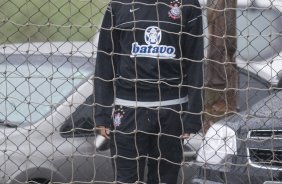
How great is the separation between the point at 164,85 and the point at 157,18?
40cm

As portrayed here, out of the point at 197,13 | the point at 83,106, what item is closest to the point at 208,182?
the point at 197,13

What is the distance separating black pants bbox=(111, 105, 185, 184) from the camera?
199 inches

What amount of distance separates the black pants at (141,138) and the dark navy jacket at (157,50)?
8 cm

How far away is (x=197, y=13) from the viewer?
Answer: 508cm

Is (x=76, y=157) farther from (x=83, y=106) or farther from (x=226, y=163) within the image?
(x=226, y=163)

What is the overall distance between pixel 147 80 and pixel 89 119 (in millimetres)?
1140

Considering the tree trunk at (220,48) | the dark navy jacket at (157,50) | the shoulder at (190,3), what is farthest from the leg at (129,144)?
the tree trunk at (220,48)

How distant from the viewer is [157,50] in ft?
16.4

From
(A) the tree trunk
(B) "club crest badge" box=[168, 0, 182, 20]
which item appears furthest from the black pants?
(A) the tree trunk

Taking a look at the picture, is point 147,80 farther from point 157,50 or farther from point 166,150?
point 166,150

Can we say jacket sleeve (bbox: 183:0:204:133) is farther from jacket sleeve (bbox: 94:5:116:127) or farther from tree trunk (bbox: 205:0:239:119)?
tree trunk (bbox: 205:0:239:119)

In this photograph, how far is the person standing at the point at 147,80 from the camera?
198 inches

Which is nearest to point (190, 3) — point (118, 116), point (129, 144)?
point (118, 116)

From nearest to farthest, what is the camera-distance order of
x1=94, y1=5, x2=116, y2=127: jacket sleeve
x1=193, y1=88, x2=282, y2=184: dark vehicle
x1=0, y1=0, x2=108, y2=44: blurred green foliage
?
x1=193, y1=88, x2=282, y2=184: dark vehicle
x1=94, y1=5, x2=116, y2=127: jacket sleeve
x1=0, y1=0, x2=108, y2=44: blurred green foliage
